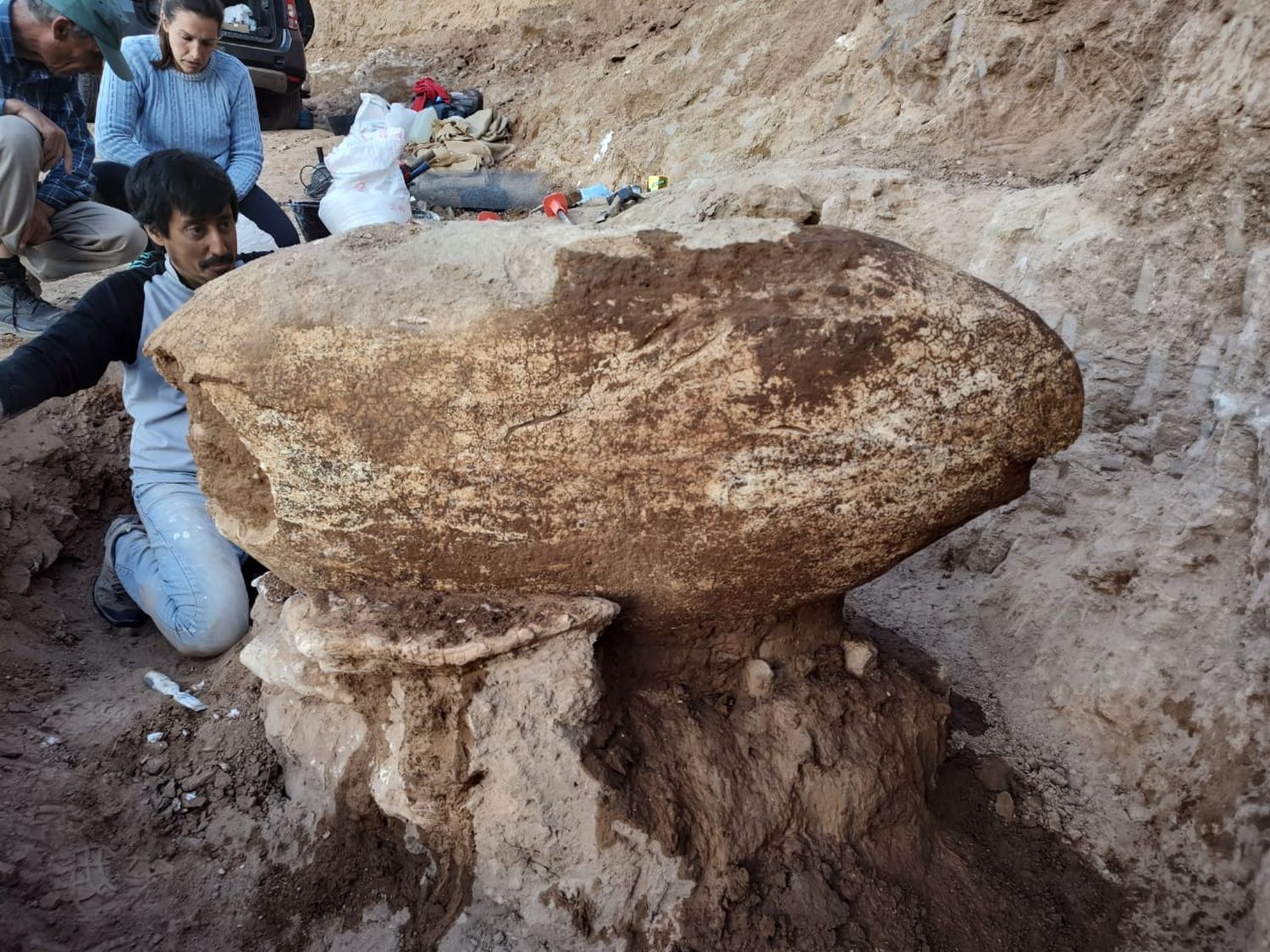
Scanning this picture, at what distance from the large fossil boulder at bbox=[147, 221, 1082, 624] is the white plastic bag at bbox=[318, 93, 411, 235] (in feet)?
8.93

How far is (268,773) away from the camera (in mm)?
2139

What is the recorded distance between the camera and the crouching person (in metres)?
2.29

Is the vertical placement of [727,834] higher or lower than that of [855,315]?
lower

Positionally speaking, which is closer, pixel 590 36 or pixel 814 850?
pixel 814 850

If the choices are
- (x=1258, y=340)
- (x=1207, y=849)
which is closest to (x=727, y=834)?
(x=1207, y=849)

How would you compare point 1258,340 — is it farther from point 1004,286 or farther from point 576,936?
point 576,936

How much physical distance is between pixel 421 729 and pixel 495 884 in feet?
1.09

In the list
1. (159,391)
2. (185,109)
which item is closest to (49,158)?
(185,109)

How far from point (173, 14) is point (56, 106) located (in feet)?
1.72

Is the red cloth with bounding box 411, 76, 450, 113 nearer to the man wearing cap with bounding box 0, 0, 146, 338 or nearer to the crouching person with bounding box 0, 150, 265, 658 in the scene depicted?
the man wearing cap with bounding box 0, 0, 146, 338

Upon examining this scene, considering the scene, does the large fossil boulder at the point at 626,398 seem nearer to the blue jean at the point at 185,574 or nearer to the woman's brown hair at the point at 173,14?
the blue jean at the point at 185,574

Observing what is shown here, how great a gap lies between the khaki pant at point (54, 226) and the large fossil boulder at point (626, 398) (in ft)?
6.74

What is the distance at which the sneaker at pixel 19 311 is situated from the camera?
3494mm

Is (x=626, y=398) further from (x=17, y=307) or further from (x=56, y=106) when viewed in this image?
(x=17, y=307)
